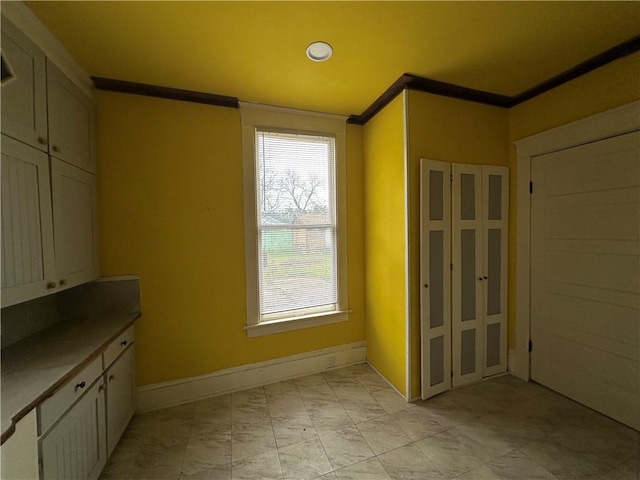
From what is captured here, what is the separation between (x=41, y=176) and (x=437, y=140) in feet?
8.80

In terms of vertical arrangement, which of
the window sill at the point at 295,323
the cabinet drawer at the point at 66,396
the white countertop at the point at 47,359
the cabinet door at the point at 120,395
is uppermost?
the white countertop at the point at 47,359

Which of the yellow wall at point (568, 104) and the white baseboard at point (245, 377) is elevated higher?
the yellow wall at point (568, 104)

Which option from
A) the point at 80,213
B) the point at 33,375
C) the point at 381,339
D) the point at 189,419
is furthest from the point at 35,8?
the point at 381,339

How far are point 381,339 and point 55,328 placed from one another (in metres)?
2.55

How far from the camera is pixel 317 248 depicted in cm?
259

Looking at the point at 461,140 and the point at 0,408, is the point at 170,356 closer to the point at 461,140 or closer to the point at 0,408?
the point at 0,408

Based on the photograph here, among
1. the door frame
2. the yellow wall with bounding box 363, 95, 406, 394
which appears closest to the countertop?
the yellow wall with bounding box 363, 95, 406, 394

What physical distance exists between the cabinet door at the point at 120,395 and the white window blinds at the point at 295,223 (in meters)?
1.04

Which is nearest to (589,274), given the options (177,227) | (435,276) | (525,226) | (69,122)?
Answer: (525,226)

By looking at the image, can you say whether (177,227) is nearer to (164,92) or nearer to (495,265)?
(164,92)

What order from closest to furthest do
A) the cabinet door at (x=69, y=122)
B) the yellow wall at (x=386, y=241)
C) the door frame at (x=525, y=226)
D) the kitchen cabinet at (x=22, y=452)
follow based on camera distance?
1. the kitchen cabinet at (x=22, y=452)
2. the cabinet door at (x=69, y=122)
3. the door frame at (x=525, y=226)
4. the yellow wall at (x=386, y=241)

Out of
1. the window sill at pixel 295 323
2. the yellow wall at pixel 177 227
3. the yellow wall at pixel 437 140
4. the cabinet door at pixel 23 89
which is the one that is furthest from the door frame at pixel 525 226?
the cabinet door at pixel 23 89

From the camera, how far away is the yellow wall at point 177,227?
6.52ft

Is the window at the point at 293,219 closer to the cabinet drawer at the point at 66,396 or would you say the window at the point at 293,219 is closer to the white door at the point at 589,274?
the cabinet drawer at the point at 66,396
